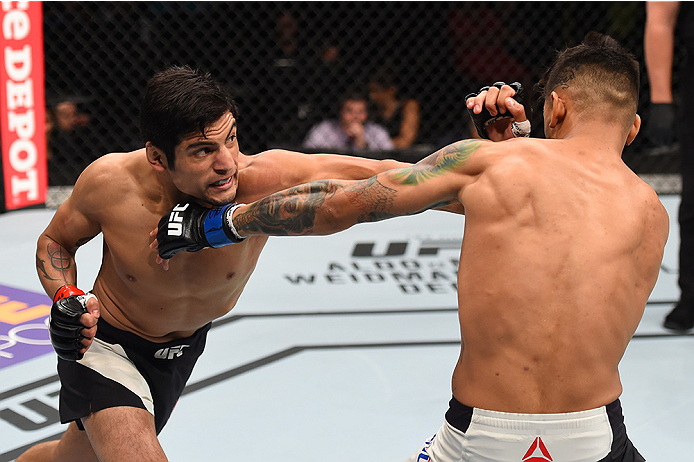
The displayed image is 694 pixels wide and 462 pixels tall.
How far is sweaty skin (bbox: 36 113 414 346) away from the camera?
1813 mm

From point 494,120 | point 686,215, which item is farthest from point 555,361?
point 686,215

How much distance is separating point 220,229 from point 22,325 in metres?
1.86

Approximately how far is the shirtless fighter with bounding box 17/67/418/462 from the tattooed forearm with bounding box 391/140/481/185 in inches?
13.2

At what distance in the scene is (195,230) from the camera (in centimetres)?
162

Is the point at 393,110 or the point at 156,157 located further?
the point at 393,110

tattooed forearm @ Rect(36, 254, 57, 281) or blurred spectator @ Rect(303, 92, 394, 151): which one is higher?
tattooed forearm @ Rect(36, 254, 57, 281)

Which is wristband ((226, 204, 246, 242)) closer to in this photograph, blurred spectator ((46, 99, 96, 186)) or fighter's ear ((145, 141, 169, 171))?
fighter's ear ((145, 141, 169, 171))

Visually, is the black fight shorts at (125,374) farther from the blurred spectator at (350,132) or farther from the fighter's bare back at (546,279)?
the blurred spectator at (350,132)

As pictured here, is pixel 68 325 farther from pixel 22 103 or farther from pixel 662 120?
pixel 22 103

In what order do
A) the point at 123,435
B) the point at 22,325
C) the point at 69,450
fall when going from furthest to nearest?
the point at 22,325 < the point at 69,450 < the point at 123,435

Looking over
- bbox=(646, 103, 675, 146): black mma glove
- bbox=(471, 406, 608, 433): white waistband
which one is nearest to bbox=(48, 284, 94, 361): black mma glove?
bbox=(471, 406, 608, 433): white waistband

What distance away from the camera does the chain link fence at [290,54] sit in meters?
5.03

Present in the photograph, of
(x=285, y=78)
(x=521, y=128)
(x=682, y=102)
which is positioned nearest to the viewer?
(x=521, y=128)

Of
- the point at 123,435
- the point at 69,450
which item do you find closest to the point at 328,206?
the point at 123,435
